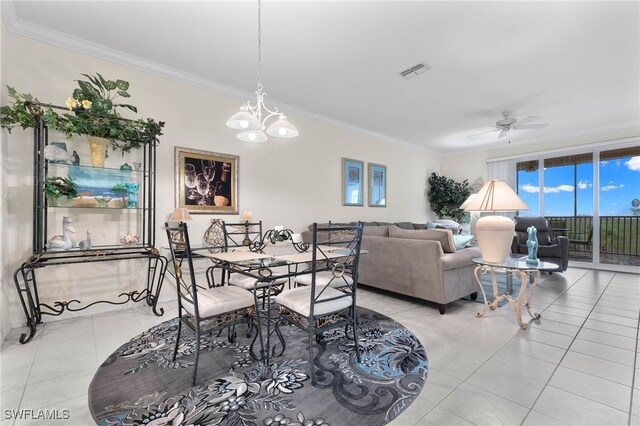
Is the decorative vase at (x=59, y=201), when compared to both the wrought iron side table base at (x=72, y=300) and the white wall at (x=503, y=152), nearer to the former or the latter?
the wrought iron side table base at (x=72, y=300)

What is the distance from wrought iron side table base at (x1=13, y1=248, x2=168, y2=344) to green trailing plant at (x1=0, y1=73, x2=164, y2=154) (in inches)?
44.3

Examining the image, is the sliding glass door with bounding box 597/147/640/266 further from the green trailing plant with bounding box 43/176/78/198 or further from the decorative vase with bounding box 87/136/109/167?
the green trailing plant with bounding box 43/176/78/198

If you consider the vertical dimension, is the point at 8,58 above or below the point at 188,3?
below

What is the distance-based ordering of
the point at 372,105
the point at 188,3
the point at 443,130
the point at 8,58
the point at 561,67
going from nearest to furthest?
1. the point at 188,3
2. the point at 8,58
3. the point at 561,67
4. the point at 372,105
5. the point at 443,130

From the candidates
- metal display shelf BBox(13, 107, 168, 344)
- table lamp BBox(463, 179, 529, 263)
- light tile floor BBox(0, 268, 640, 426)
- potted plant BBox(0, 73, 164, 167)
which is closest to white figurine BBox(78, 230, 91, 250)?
metal display shelf BBox(13, 107, 168, 344)

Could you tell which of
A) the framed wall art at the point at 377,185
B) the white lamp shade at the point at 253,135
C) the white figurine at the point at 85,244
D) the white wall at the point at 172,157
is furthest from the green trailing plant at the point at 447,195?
the white figurine at the point at 85,244

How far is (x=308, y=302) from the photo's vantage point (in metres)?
1.91

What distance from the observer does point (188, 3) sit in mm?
2281

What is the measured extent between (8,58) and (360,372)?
401cm

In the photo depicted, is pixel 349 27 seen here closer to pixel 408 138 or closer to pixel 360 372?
pixel 360 372

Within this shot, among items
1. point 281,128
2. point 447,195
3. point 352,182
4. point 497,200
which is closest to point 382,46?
point 281,128

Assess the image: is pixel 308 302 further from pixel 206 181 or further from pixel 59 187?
pixel 59 187

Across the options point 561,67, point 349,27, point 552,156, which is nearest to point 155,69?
point 349,27

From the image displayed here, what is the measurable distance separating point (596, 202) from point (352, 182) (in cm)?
488
